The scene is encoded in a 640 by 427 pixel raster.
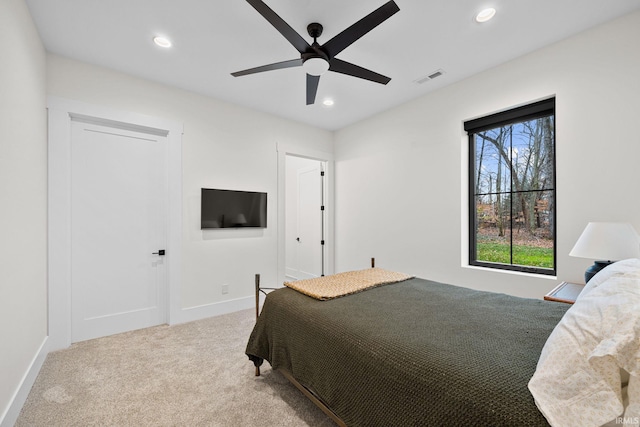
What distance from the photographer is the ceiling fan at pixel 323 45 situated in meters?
1.72

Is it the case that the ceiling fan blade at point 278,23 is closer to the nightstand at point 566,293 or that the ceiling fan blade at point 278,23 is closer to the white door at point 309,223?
the nightstand at point 566,293

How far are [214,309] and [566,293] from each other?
3.63m

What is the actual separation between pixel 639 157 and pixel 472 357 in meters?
2.31

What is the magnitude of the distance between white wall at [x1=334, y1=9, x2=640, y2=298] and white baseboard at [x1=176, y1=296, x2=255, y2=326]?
1713mm

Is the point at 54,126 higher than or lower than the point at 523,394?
higher

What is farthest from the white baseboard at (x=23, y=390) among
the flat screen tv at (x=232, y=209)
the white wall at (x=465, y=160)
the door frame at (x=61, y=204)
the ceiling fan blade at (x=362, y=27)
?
the white wall at (x=465, y=160)

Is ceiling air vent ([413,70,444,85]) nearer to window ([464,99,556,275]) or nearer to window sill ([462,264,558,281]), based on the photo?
window ([464,99,556,275])

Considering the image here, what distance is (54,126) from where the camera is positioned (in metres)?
2.70

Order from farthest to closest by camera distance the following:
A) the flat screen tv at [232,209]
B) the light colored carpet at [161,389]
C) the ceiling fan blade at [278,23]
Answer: the flat screen tv at [232,209] → the light colored carpet at [161,389] → the ceiling fan blade at [278,23]

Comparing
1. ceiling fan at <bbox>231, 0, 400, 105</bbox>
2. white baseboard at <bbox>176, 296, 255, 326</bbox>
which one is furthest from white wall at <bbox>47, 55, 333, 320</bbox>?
ceiling fan at <bbox>231, 0, 400, 105</bbox>

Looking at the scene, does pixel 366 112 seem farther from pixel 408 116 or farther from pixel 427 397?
pixel 427 397

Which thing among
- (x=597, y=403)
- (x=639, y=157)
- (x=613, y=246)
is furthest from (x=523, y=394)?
(x=639, y=157)

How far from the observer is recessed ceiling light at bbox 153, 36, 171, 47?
247 cm

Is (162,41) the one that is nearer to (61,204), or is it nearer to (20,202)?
(20,202)
